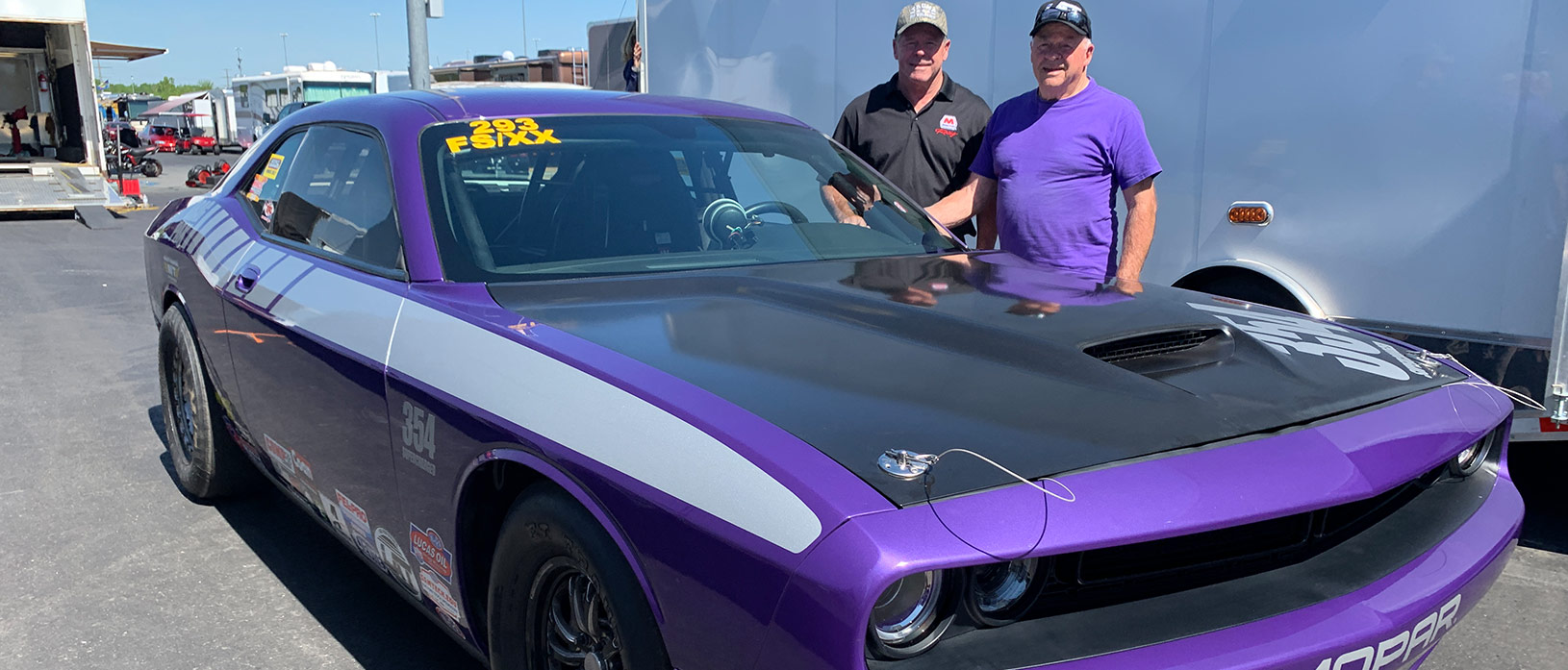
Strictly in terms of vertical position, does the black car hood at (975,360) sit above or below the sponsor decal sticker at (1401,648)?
above

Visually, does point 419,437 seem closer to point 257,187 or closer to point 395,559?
point 395,559

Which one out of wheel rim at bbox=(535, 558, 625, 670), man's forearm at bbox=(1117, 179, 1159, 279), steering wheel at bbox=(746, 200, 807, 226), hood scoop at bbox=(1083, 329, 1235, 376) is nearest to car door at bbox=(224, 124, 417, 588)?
wheel rim at bbox=(535, 558, 625, 670)

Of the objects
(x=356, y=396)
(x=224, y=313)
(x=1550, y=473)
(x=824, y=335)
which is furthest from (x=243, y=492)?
(x=1550, y=473)

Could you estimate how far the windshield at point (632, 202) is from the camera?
2.74m

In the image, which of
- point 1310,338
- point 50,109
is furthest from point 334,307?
point 50,109

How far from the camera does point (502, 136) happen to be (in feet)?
9.70

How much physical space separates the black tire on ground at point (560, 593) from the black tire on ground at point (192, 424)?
2.18 meters

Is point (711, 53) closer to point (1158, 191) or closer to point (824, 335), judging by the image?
point (1158, 191)

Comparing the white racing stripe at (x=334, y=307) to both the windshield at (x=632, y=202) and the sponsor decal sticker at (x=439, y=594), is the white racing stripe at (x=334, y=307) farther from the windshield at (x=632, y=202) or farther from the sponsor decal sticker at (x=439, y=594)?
the sponsor decal sticker at (x=439, y=594)

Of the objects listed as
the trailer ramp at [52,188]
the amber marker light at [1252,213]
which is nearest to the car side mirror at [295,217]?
the amber marker light at [1252,213]

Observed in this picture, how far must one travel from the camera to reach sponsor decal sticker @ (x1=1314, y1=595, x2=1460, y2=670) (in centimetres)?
169

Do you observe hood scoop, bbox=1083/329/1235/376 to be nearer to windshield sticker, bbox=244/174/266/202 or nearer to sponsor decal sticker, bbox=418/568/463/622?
sponsor decal sticker, bbox=418/568/463/622

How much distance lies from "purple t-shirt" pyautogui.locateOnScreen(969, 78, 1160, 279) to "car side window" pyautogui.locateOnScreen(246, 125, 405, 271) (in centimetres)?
217

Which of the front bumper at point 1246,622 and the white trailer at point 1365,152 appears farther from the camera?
the white trailer at point 1365,152
